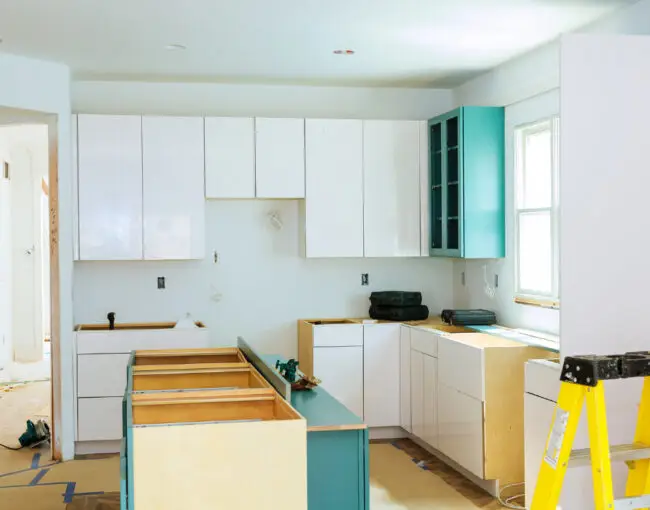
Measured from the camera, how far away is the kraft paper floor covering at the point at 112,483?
497 centimetres

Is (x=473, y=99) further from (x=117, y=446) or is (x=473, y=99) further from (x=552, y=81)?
(x=117, y=446)

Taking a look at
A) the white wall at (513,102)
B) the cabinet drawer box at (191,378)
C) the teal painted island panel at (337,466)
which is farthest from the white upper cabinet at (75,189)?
the teal painted island panel at (337,466)

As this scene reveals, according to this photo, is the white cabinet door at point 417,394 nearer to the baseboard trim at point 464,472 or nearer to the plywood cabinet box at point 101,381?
the baseboard trim at point 464,472

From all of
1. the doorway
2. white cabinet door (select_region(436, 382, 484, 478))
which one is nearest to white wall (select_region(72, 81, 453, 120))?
white cabinet door (select_region(436, 382, 484, 478))

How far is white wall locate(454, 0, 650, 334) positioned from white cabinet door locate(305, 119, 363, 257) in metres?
0.98

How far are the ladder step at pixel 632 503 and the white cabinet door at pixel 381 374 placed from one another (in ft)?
11.2

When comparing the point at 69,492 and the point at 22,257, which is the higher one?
the point at 22,257

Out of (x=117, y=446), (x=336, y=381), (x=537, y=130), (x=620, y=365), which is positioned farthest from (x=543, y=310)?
(x=117, y=446)

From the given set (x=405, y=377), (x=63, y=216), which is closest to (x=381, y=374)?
(x=405, y=377)

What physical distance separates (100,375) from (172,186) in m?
1.52

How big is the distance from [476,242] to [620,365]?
3.09m

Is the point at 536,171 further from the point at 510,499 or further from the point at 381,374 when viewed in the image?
the point at 510,499

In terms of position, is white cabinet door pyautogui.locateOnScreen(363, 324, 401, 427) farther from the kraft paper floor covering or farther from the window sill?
the window sill

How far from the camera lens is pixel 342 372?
6.40 m
